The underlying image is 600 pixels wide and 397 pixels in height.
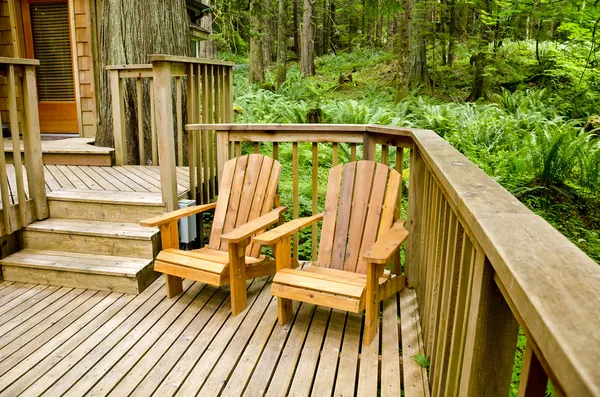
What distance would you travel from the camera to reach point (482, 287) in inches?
46.5

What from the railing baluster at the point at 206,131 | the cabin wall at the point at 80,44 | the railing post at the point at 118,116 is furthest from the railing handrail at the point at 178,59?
the cabin wall at the point at 80,44

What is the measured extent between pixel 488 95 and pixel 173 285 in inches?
367

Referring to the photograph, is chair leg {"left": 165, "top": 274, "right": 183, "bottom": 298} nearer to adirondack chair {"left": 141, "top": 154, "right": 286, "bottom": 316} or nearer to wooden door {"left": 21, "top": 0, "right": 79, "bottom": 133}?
→ adirondack chair {"left": 141, "top": 154, "right": 286, "bottom": 316}

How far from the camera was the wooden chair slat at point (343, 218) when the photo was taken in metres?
3.14

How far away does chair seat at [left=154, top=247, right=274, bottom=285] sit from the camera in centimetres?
295

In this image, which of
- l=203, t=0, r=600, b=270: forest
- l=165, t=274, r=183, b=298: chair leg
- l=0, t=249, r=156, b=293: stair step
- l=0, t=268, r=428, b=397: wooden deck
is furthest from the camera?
l=203, t=0, r=600, b=270: forest

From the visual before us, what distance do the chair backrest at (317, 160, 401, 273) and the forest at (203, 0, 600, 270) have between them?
3.97ft

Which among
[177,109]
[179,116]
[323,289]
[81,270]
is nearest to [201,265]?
[323,289]

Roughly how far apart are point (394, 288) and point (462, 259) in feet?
5.34

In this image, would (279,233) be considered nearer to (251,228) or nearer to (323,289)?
(251,228)

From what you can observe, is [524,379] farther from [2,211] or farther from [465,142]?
[465,142]

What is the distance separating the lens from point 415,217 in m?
3.13

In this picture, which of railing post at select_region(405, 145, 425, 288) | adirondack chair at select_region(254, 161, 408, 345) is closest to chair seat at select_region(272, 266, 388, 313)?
adirondack chair at select_region(254, 161, 408, 345)

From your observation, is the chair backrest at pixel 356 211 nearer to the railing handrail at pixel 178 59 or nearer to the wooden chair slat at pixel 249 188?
the wooden chair slat at pixel 249 188
